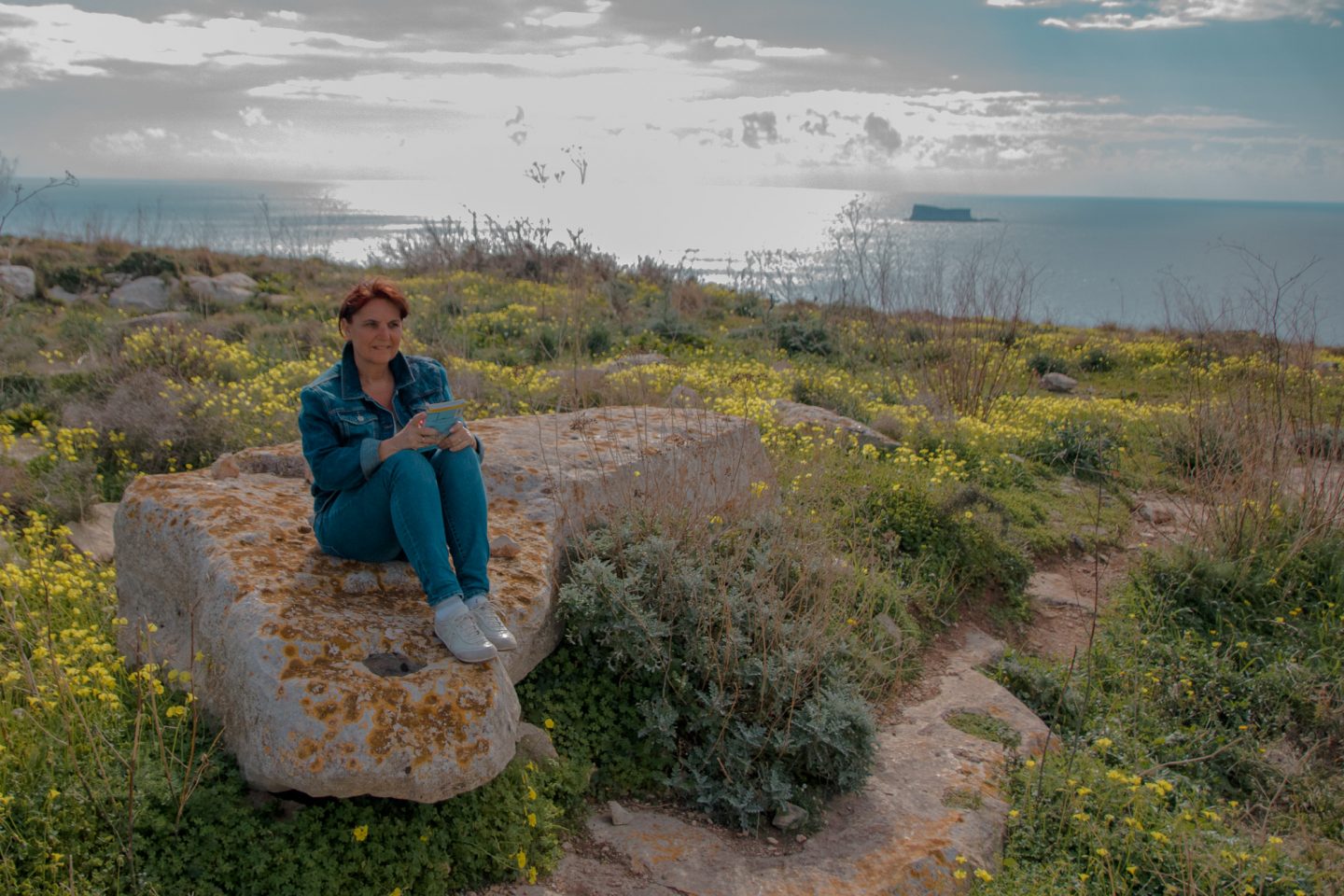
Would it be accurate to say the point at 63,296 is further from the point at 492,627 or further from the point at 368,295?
the point at 492,627

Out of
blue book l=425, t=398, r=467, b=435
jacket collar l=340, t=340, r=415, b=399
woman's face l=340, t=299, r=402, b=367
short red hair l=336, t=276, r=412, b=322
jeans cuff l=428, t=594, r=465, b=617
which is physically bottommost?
jeans cuff l=428, t=594, r=465, b=617

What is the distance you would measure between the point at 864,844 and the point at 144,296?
54.5 feet

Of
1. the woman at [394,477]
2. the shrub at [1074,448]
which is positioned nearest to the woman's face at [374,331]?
the woman at [394,477]

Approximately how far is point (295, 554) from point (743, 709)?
230 cm

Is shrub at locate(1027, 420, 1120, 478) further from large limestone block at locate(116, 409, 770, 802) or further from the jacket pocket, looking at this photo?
the jacket pocket

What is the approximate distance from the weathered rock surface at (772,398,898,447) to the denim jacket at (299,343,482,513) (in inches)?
179

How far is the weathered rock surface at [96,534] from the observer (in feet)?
19.2

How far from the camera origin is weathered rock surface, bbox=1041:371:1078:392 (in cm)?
1398

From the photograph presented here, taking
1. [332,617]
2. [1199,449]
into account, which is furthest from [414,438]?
[1199,449]

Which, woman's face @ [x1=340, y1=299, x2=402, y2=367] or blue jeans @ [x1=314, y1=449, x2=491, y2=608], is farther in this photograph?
woman's face @ [x1=340, y1=299, x2=402, y2=367]

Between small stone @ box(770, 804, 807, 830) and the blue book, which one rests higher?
the blue book

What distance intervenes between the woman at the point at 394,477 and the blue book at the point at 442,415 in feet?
0.11

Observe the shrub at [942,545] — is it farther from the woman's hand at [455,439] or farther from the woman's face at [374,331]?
the woman's face at [374,331]

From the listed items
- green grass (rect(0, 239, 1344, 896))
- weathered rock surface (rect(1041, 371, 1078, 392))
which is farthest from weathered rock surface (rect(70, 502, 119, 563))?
weathered rock surface (rect(1041, 371, 1078, 392))
